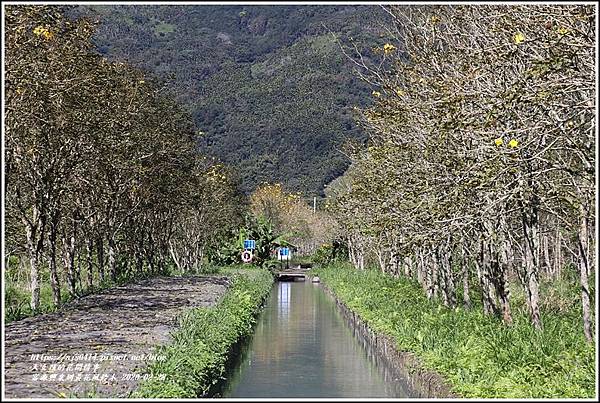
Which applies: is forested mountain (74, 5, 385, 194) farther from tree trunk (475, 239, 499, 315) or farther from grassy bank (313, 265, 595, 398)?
grassy bank (313, 265, 595, 398)

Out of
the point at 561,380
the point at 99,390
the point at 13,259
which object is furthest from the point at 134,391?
the point at 13,259

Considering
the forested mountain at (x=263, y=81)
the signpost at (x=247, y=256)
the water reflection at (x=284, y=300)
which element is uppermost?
the forested mountain at (x=263, y=81)

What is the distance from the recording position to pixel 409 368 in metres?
15.5

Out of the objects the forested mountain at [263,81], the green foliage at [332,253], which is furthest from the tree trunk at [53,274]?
the forested mountain at [263,81]

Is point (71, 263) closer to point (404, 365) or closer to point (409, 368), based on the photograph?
point (404, 365)

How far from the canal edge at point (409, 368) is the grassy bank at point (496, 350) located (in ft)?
0.44

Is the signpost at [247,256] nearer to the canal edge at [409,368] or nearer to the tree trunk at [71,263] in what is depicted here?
the tree trunk at [71,263]

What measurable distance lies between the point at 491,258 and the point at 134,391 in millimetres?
9303

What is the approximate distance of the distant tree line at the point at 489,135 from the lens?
1002 cm

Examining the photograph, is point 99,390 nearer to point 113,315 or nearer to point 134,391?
point 134,391

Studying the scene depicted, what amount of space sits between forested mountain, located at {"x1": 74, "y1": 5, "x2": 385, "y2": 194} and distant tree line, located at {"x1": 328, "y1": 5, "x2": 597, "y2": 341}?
7165cm

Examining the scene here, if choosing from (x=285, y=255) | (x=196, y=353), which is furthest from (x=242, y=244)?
(x=196, y=353)

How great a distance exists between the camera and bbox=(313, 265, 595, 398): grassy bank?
1135 cm

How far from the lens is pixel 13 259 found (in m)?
43.3
